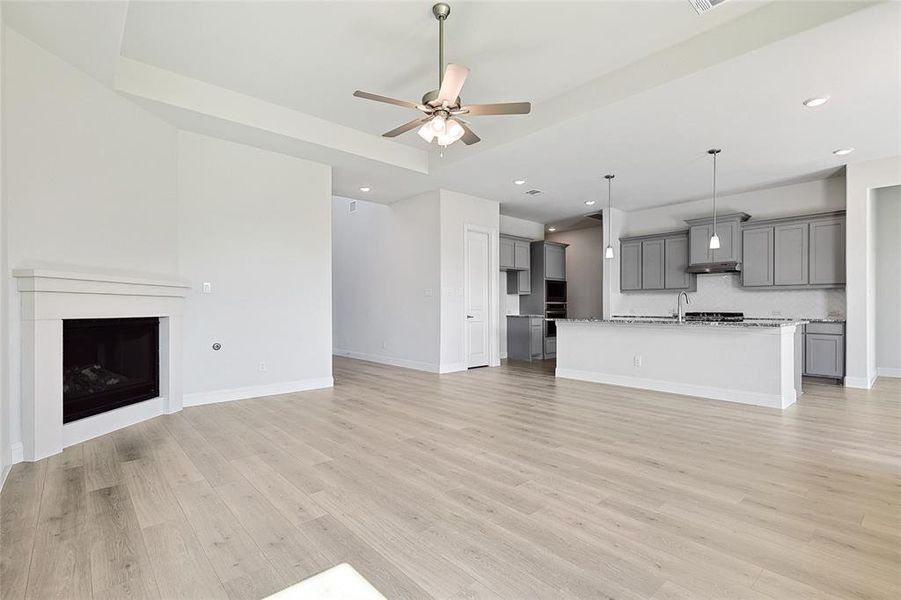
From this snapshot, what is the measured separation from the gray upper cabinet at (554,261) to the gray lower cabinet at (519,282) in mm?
388

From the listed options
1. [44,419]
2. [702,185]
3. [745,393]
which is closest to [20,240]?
[44,419]

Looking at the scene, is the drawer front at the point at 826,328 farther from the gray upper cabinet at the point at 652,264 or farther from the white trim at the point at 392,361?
the white trim at the point at 392,361

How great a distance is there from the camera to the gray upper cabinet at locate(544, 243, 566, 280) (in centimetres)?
869

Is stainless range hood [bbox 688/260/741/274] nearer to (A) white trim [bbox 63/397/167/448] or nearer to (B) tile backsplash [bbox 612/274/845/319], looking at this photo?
(B) tile backsplash [bbox 612/274/845/319]

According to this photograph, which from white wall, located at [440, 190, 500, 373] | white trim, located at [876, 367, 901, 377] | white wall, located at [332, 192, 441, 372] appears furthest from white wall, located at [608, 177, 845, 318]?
Answer: white wall, located at [332, 192, 441, 372]

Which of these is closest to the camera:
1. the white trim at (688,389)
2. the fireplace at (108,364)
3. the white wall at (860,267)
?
the fireplace at (108,364)

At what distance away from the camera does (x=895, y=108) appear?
3.91 meters

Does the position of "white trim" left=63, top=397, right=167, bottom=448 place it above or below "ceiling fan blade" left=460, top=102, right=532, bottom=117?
below

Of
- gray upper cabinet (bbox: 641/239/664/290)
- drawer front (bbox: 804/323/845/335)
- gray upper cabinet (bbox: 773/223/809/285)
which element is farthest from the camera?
gray upper cabinet (bbox: 641/239/664/290)

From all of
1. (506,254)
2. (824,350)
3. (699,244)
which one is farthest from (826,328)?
(506,254)

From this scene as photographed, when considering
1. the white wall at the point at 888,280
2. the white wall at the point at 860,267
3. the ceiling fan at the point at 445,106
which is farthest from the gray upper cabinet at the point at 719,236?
the ceiling fan at the point at 445,106

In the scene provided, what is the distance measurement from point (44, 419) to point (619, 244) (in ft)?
27.0

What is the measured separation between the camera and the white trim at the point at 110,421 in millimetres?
3260

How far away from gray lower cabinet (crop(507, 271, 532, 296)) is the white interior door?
1.47 meters
